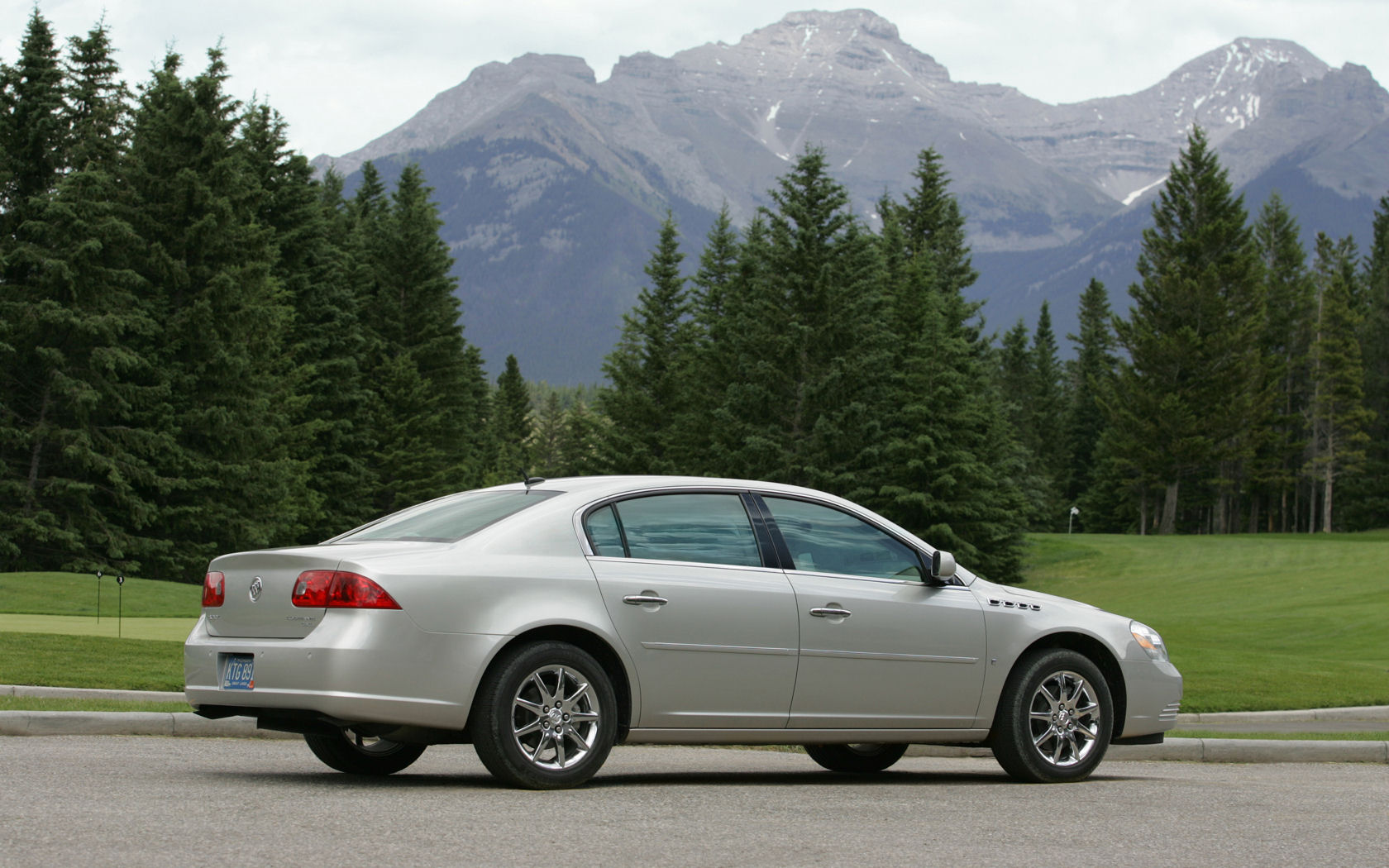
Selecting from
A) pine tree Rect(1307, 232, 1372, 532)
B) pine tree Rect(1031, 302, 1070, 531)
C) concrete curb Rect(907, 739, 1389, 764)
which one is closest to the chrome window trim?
concrete curb Rect(907, 739, 1389, 764)

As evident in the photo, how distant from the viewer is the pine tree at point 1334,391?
7825cm

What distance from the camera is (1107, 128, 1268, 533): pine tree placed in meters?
70.8

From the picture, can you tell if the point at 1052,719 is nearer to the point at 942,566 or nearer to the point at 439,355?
the point at 942,566

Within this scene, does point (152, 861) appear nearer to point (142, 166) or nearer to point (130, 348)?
point (130, 348)

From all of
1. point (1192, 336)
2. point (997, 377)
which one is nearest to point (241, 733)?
point (1192, 336)

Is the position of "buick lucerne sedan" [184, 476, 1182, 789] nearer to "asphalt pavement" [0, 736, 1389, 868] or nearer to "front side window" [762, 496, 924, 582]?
"front side window" [762, 496, 924, 582]

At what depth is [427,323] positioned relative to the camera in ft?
244

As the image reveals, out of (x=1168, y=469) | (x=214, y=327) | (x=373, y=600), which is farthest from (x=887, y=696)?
(x=1168, y=469)

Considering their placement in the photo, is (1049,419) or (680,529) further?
(1049,419)

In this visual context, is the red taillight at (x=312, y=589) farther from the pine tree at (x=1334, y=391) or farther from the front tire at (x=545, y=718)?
the pine tree at (x=1334, y=391)

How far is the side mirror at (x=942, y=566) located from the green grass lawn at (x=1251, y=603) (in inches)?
334

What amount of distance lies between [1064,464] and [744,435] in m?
59.6

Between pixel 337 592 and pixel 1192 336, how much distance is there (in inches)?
2697

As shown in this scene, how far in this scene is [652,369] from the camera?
69562 mm
